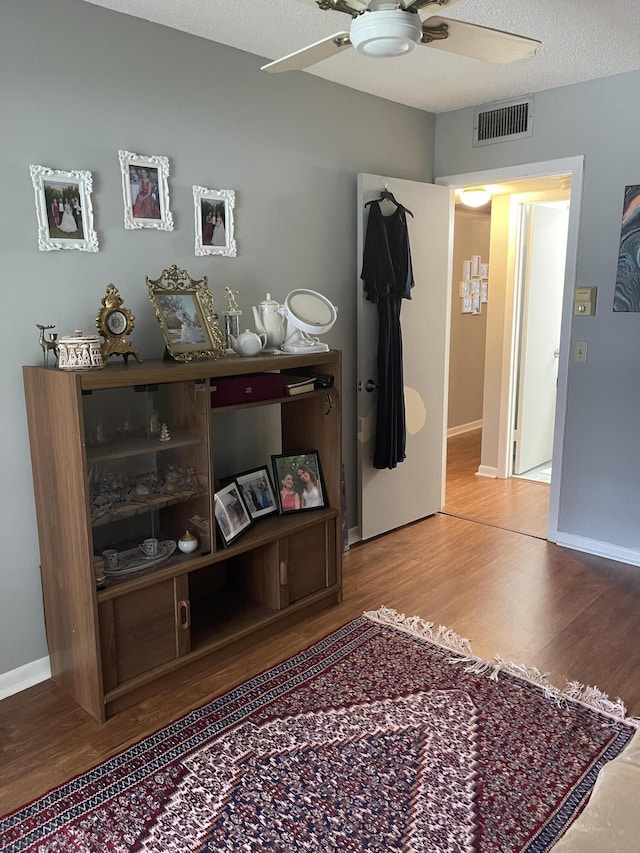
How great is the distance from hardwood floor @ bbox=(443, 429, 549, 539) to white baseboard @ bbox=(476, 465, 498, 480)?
0.07 metres

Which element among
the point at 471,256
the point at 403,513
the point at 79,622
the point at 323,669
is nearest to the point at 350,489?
the point at 403,513

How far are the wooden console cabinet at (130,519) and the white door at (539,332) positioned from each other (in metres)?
2.90

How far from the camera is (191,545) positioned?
251cm

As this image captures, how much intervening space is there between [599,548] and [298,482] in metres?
1.85

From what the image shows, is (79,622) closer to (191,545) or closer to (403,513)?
(191,545)

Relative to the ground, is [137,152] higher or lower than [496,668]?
higher

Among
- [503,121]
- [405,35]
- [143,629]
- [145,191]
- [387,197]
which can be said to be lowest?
[143,629]

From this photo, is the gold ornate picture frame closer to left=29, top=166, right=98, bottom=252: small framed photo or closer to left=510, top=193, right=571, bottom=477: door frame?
left=29, top=166, right=98, bottom=252: small framed photo

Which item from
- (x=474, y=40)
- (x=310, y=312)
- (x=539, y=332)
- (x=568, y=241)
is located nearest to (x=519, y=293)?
(x=539, y=332)

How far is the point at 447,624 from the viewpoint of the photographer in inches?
115

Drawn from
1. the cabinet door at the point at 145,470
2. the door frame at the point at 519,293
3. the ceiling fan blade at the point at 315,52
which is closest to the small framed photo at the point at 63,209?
the cabinet door at the point at 145,470

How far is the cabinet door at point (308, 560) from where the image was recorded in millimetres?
2873

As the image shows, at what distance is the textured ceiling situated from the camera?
244cm

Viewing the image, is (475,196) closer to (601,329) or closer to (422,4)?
(601,329)
